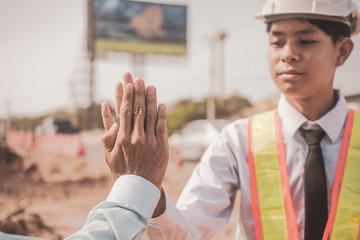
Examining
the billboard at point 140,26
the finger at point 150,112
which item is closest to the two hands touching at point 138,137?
the finger at point 150,112

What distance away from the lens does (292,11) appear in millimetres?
1891

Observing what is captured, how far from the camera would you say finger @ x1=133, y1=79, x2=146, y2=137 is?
1.33 m

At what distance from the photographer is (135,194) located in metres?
1.25

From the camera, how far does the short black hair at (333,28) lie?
1.91 meters

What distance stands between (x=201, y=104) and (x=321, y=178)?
58101 mm

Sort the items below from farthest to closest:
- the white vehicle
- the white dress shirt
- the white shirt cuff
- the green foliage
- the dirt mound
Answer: the green foliage, the white vehicle, the dirt mound, the white dress shirt, the white shirt cuff

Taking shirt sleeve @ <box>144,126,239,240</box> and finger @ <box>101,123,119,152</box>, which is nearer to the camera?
finger @ <box>101,123,119,152</box>

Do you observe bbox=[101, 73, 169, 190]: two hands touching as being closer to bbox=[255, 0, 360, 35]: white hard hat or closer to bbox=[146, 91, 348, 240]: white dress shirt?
bbox=[146, 91, 348, 240]: white dress shirt

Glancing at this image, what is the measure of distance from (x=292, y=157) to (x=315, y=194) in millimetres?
234

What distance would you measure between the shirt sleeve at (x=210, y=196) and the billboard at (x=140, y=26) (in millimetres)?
32774

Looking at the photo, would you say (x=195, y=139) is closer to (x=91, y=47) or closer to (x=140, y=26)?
(x=91, y=47)

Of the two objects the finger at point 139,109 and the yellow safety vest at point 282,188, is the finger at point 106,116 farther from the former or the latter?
the yellow safety vest at point 282,188

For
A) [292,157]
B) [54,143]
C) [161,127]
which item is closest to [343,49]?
[292,157]

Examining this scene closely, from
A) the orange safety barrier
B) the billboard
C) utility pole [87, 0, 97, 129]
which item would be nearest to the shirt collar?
the orange safety barrier
